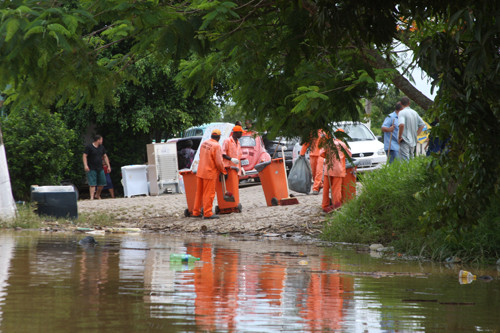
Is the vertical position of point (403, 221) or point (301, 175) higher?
point (301, 175)

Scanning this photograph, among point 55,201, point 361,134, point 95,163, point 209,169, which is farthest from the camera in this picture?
point 361,134

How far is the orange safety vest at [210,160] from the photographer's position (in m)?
15.5

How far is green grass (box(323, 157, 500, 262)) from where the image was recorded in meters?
9.69

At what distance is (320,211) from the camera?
14.8 metres

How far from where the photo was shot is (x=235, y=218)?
15.3 m

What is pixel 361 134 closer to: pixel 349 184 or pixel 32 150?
pixel 32 150

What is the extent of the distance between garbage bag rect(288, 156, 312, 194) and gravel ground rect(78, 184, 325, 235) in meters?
0.37

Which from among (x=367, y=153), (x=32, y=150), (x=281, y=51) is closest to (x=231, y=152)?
(x=32, y=150)

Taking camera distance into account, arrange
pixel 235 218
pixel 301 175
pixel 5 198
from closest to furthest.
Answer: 1. pixel 5 198
2. pixel 235 218
3. pixel 301 175

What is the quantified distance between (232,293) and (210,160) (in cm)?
949

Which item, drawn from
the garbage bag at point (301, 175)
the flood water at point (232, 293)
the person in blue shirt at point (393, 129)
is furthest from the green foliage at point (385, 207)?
the person in blue shirt at point (393, 129)

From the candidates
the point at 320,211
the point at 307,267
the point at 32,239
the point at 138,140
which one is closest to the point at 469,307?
the point at 307,267

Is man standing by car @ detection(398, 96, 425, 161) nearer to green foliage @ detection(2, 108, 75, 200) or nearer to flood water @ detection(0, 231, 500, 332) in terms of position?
flood water @ detection(0, 231, 500, 332)

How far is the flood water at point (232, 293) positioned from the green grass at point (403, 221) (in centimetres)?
72
